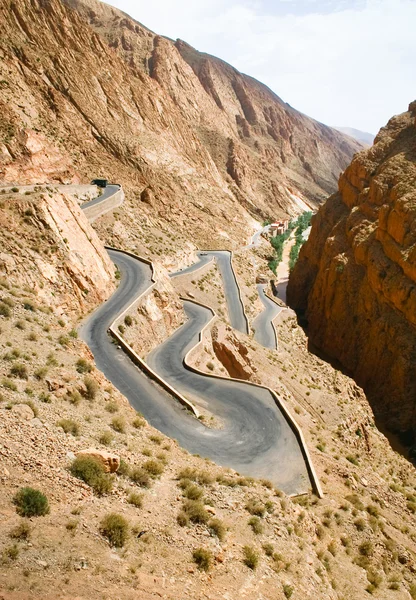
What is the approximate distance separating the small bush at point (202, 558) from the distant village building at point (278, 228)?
251 feet

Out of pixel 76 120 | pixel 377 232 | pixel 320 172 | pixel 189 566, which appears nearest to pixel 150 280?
pixel 189 566

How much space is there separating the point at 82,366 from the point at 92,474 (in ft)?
15.6

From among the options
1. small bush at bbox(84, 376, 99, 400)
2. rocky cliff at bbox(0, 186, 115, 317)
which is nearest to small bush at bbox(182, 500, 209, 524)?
small bush at bbox(84, 376, 99, 400)

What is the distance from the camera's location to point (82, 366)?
1317 centimetres

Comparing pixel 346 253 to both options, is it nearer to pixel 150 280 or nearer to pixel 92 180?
pixel 150 280

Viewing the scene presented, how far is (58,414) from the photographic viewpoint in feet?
35.0

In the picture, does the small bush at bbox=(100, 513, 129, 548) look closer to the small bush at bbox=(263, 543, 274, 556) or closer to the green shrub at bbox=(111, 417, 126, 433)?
the small bush at bbox=(263, 543, 274, 556)

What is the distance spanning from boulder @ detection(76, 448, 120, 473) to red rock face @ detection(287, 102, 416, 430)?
26.0 m

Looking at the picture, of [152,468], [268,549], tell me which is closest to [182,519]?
[152,468]

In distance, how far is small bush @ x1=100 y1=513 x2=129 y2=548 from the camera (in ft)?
25.3

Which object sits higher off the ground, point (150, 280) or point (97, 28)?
point (97, 28)

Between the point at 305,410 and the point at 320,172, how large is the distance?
144 meters

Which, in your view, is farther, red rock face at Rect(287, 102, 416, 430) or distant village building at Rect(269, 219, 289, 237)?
distant village building at Rect(269, 219, 289, 237)

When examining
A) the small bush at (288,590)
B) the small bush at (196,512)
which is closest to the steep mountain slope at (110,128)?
the small bush at (196,512)
